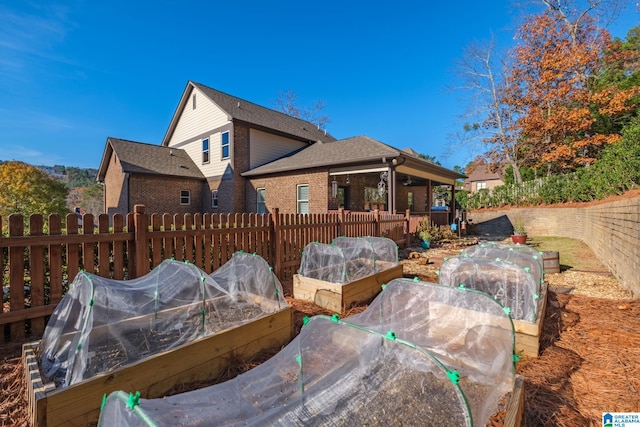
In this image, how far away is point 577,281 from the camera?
19.5ft

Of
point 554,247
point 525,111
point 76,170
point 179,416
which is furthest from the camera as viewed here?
point 76,170

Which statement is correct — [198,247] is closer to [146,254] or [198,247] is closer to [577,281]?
[146,254]

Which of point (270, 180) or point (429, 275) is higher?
point (270, 180)

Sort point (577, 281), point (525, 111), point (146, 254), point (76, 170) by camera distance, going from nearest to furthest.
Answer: point (146, 254)
point (577, 281)
point (525, 111)
point (76, 170)

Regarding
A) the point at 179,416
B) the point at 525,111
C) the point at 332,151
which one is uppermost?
the point at 525,111

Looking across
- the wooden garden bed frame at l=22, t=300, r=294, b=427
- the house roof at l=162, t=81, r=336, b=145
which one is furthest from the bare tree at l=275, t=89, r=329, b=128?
the wooden garden bed frame at l=22, t=300, r=294, b=427

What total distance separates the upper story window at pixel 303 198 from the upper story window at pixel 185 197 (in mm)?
7610

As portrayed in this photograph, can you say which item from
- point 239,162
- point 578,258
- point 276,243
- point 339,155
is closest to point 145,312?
Answer: point 276,243

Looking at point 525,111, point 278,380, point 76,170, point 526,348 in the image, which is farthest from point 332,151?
point 76,170

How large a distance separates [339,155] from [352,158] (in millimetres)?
1444

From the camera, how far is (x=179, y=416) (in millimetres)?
1318

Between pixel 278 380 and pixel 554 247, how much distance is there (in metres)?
12.8

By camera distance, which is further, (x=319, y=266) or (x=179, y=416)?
(x=319, y=266)

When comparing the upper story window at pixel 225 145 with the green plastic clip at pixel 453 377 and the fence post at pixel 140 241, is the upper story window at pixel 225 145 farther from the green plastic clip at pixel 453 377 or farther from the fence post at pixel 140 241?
the green plastic clip at pixel 453 377
